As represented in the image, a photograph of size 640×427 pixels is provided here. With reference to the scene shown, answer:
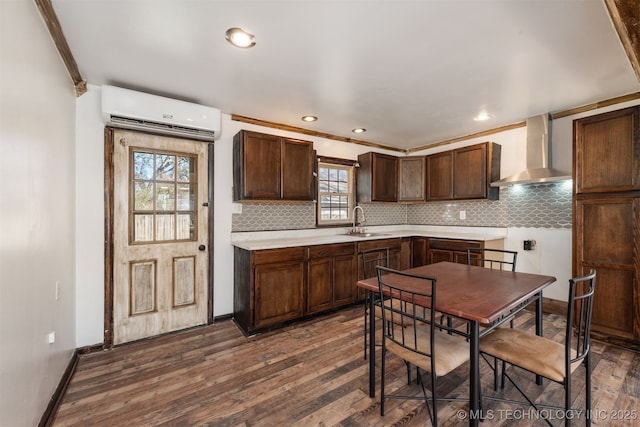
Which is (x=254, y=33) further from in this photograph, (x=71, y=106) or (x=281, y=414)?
(x=281, y=414)

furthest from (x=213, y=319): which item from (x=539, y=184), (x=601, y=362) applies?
(x=539, y=184)

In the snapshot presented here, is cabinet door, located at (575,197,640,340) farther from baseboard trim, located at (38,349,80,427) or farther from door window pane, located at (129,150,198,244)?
baseboard trim, located at (38,349,80,427)

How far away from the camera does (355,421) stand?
5.67ft

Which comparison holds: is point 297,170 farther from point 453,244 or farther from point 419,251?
point 453,244

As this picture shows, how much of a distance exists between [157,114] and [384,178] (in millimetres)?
3196

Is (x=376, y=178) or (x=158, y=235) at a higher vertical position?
(x=376, y=178)

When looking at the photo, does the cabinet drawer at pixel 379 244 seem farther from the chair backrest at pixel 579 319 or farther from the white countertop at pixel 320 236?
the chair backrest at pixel 579 319

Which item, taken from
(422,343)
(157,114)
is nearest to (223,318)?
(157,114)

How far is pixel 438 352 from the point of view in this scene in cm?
165

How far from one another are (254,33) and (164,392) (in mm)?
2542

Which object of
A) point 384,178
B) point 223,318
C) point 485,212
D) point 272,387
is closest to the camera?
point 272,387

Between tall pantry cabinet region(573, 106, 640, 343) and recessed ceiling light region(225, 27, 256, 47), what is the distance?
3.18 m

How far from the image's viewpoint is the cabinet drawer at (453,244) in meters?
3.69

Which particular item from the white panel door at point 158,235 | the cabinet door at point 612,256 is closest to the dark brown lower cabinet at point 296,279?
the white panel door at point 158,235
